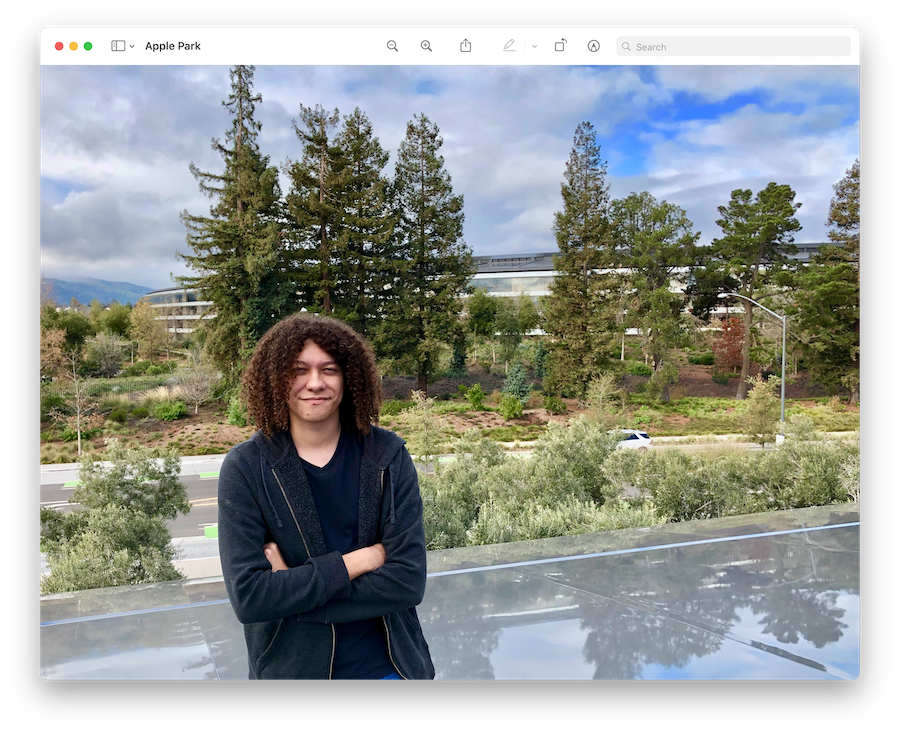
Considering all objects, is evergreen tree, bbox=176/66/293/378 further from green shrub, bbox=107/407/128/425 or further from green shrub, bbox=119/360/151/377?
green shrub, bbox=107/407/128/425

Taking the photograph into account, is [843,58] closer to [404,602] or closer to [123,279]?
[404,602]

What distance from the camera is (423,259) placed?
32.0ft

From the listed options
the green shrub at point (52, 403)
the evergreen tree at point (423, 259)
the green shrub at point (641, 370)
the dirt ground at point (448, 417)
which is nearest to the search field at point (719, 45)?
the dirt ground at point (448, 417)

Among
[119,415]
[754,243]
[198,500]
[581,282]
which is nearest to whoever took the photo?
[198,500]

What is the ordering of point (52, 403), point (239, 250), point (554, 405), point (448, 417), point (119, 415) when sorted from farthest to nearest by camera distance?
point (554, 405), point (448, 417), point (239, 250), point (119, 415), point (52, 403)

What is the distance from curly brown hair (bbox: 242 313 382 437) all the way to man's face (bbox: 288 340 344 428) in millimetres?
12

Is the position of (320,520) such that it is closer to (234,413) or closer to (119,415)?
(234,413)

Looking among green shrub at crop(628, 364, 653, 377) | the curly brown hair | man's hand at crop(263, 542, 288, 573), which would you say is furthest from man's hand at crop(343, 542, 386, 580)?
green shrub at crop(628, 364, 653, 377)

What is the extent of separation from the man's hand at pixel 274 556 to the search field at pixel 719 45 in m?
1.66

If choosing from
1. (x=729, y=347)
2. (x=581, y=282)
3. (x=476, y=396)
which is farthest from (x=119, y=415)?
(x=729, y=347)

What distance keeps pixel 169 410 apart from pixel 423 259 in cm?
427

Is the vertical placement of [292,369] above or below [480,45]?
below

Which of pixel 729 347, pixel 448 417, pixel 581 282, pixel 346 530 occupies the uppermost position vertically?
pixel 581 282
